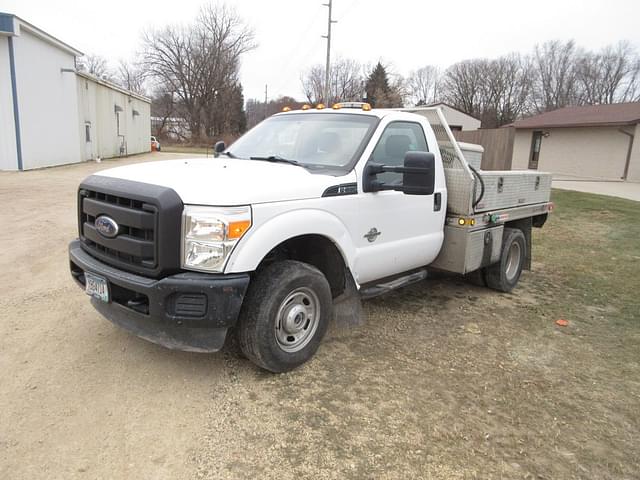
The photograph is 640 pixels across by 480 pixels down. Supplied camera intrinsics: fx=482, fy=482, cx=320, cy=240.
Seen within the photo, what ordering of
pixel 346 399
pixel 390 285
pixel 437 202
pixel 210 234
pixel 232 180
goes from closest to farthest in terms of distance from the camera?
pixel 210 234
pixel 232 180
pixel 346 399
pixel 390 285
pixel 437 202

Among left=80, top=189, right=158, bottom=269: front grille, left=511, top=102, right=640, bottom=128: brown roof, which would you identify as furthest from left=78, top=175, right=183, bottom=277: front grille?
left=511, top=102, right=640, bottom=128: brown roof

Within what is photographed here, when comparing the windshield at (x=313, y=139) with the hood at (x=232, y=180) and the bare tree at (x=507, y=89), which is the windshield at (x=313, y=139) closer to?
the hood at (x=232, y=180)

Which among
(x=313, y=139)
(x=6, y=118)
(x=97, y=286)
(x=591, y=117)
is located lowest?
(x=97, y=286)

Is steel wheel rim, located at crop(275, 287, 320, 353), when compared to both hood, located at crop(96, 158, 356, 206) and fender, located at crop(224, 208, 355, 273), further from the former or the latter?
hood, located at crop(96, 158, 356, 206)

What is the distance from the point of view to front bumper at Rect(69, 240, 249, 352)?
2.99m

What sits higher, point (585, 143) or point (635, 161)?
point (585, 143)

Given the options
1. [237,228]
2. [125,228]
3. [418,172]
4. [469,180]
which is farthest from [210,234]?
[469,180]

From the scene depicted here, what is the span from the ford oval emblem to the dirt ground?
3.40 ft

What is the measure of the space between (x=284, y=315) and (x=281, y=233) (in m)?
0.66

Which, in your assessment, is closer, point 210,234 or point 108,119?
point 210,234

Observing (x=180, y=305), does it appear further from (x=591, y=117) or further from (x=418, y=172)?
(x=591, y=117)

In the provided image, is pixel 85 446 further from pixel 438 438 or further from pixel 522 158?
pixel 522 158

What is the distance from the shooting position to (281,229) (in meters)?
3.27

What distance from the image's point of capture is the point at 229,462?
104 inches
